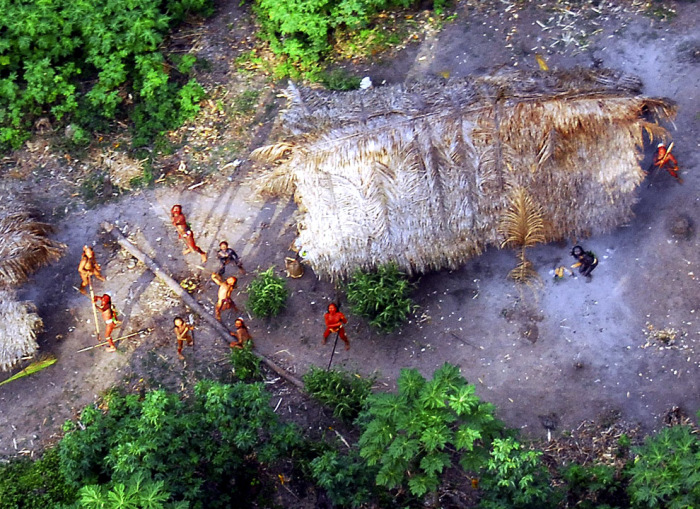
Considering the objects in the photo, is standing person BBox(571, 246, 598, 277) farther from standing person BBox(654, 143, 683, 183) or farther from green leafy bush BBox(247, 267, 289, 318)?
green leafy bush BBox(247, 267, 289, 318)

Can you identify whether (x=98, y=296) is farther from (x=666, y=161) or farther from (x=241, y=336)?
(x=666, y=161)

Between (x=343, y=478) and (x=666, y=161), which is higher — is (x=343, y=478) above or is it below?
below

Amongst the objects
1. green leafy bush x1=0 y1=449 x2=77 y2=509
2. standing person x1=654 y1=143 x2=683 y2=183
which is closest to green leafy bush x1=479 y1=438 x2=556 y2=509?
green leafy bush x1=0 y1=449 x2=77 y2=509

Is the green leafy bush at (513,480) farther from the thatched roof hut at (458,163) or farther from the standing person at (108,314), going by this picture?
the standing person at (108,314)

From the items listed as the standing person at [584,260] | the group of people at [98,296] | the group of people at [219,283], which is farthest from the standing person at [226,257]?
the standing person at [584,260]

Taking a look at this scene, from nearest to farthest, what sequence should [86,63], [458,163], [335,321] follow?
[335,321]
[458,163]
[86,63]

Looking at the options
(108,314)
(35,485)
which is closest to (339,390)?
(108,314)

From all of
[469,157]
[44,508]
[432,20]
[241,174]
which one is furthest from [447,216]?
[44,508]
